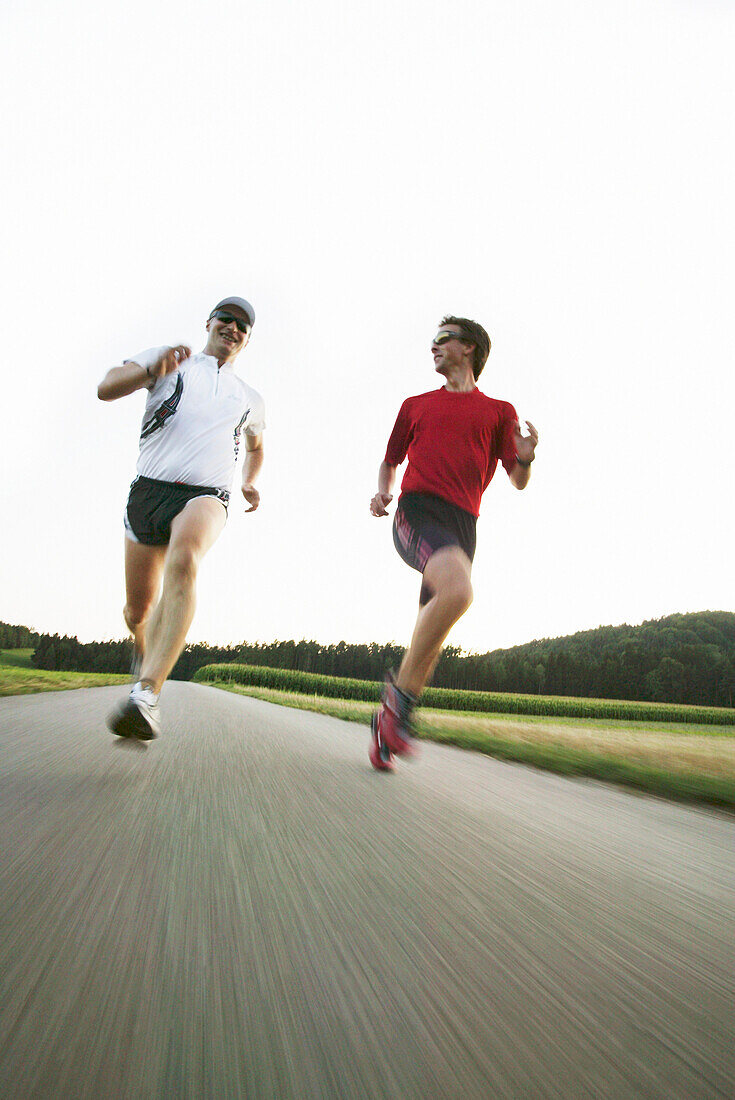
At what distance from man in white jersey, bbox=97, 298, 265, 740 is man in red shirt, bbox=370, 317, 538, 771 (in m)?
1.05

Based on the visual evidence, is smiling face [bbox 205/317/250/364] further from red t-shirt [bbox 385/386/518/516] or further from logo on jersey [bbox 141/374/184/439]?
red t-shirt [bbox 385/386/518/516]

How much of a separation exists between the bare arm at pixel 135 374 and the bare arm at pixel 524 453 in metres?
2.00

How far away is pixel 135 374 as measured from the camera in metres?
3.41

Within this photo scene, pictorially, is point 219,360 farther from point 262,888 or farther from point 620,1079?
point 620,1079

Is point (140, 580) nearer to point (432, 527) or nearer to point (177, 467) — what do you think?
point (177, 467)

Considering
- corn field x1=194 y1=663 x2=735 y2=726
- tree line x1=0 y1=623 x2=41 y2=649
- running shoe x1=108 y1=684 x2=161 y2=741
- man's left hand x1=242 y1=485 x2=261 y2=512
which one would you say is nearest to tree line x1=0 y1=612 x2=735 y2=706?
tree line x1=0 y1=623 x2=41 y2=649

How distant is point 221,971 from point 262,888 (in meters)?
0.39

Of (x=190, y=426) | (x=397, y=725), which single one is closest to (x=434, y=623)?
(x=397, y=725)

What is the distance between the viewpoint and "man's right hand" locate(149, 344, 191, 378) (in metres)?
3.47

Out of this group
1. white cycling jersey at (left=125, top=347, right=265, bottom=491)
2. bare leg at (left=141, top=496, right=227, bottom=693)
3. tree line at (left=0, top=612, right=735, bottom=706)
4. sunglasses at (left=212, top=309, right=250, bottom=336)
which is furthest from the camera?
tree line at (left=0, top=612, right=735, bottom=706)

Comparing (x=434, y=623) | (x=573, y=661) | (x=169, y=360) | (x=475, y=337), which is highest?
(x=573, y=661)

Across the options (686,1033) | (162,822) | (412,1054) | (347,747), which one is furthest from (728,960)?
(347,747)

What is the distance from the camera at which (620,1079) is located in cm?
77

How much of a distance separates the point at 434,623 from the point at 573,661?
7633cm
